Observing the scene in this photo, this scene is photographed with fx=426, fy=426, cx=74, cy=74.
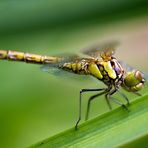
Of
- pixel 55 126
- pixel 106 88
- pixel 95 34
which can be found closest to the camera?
pixel 106 88

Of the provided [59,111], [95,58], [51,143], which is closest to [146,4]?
[95,58]

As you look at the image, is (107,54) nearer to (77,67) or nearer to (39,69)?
(77,67)

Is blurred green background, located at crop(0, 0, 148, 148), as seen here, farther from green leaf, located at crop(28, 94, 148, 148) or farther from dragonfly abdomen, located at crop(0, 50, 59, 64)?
green leaf, located at crop(28, 94, 148, 148)

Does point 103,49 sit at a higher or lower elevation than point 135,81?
higher

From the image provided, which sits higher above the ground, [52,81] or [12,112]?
[52,81]

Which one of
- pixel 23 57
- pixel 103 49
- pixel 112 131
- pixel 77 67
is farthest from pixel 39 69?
pixel 112 131

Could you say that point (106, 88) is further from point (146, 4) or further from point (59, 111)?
point (146, 4)

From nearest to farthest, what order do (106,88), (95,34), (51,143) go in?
(51,143) < (106,88) < (95,34)
